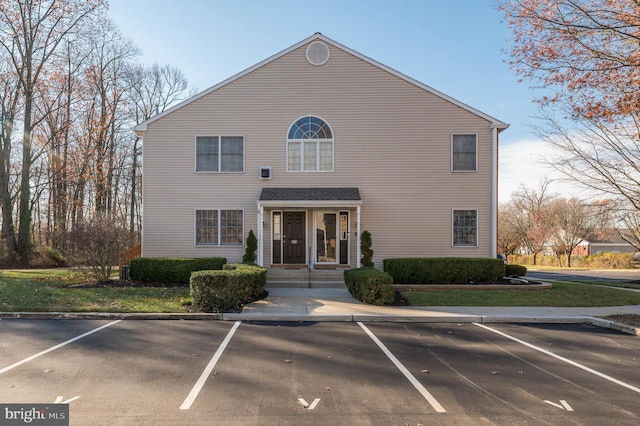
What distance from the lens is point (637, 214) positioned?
2038cm

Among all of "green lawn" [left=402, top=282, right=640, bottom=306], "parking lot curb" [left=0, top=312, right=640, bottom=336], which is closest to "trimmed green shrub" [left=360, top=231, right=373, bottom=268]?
"green lawn" [left=402, top=282, right=640, bottom=306]

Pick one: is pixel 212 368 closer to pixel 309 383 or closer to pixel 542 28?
pixel 309 383

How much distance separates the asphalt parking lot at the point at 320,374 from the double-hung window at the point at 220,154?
327 inches

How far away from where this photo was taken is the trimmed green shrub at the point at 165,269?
13.2m

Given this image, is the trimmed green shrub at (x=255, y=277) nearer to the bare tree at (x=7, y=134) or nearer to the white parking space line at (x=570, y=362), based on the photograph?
the white parking space line at (x=570, y=362)

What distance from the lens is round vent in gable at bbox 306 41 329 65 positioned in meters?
15.0

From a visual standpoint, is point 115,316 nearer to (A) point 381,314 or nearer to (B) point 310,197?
(A) point 381,314

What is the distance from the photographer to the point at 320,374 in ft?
16.6

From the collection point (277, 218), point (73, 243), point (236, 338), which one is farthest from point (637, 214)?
point (73, 243)

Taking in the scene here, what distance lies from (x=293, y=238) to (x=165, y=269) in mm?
4818

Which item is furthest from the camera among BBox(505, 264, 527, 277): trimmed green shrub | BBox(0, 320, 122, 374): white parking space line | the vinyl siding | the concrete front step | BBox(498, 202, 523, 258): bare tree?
BBox(498, 202, 523, 258): bare tree

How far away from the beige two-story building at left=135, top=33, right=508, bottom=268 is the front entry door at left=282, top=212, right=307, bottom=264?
4 centimetres

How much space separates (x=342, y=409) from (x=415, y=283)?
30.5ft

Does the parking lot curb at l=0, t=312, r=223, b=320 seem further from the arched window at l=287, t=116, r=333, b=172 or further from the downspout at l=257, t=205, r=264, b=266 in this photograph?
the arched window at l=287, t=116, r=333, b=172
